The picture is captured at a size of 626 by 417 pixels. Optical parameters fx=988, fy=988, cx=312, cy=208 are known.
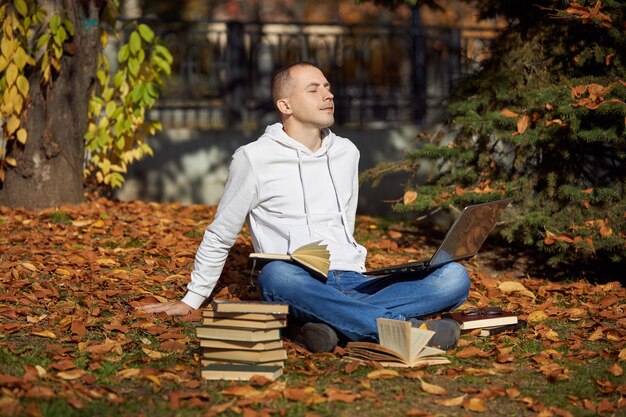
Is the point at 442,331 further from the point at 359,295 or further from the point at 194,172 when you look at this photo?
the point at 194,172

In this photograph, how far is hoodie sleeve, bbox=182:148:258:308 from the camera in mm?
5113

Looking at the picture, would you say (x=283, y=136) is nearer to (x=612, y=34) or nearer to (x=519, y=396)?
(x=519, y=396)

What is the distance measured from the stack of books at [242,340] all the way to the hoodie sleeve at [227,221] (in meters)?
0.70

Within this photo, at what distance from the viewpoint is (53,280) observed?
6219 mm

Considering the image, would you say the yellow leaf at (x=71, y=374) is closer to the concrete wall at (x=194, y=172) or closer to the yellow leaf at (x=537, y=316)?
the yellow leaf at (x=537, y=316)

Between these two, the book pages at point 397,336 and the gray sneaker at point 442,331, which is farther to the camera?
the gray sneaker at point 442,331

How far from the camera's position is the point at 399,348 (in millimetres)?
4625

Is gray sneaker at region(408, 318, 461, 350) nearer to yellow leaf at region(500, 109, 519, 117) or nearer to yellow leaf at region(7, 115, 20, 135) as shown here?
yellow leaf at region(500, 109, 519, 117)

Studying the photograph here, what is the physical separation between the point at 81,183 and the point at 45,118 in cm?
64

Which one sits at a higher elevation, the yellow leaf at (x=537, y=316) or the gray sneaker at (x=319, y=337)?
the gray sneaker at (x=319, y=337)

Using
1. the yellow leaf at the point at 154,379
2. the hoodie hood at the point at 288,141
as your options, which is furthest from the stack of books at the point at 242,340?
the hoodie hood at the point at 288,141

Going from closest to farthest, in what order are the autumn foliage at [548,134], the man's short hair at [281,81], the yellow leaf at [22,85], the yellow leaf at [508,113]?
the man's short hair at [281,81] → the autumn foliage at [548,134] → the yellow leaf at [508,113] → the yellow leaf at [22,85]

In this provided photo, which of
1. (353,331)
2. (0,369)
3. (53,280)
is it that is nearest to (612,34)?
(353,331)

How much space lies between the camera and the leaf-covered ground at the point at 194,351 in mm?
4098
